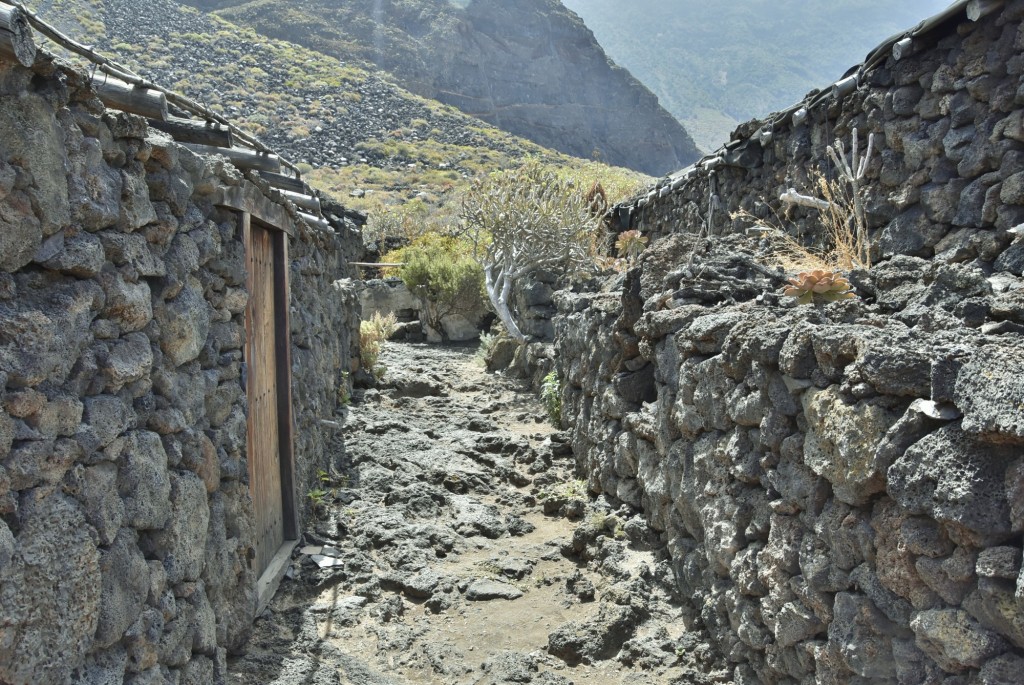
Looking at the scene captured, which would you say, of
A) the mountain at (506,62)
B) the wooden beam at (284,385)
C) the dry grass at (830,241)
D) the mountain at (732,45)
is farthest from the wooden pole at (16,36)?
the mountain at (732,45)

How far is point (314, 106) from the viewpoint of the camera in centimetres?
4472

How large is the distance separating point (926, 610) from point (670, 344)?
9.67ft

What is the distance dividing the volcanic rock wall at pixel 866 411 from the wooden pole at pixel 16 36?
2.75 m

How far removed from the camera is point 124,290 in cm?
293

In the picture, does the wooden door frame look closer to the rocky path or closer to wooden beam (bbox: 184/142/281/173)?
the rocky path

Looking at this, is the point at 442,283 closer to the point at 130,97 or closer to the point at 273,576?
the point at 273,576

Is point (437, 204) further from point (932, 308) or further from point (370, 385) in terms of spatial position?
point (932, 308)

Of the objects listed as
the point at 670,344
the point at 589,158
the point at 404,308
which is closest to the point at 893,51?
the point at 670,344

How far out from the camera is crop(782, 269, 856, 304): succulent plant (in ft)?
15.2

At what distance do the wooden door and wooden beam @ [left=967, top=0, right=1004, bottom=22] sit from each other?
4.94 meters

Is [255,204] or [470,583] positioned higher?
[255,204]

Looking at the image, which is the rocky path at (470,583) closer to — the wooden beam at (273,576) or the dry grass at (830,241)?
the wooden beam at (273,576)

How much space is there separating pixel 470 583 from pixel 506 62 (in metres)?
66.7

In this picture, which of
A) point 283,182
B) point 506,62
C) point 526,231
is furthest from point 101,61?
point 506,62
